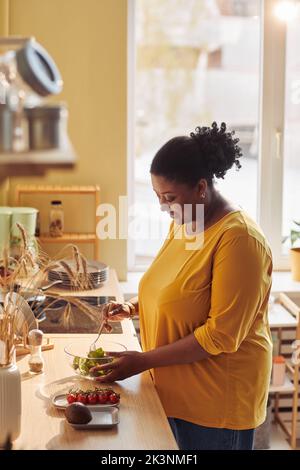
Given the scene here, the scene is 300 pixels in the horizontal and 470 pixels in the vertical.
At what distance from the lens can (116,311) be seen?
2.47 m

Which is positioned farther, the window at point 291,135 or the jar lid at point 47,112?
the window at point 291,135

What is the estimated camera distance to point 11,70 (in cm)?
119

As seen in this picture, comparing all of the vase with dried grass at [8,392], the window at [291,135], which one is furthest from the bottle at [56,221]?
the vase with dried grass at [8,392]

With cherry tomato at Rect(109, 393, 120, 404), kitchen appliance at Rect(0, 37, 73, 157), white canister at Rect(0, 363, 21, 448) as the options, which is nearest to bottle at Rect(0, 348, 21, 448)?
white canister at Rect(0, 363, 21, 448)

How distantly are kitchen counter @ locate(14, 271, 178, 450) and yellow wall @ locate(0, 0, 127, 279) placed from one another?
55.7 inches

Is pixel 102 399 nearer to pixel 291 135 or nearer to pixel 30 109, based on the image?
pixel 30 109

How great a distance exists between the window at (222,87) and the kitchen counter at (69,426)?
1721 mm

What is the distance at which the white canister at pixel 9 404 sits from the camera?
5.94ft

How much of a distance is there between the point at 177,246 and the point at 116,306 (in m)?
0.32

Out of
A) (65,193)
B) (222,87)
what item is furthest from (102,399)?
(222,87)

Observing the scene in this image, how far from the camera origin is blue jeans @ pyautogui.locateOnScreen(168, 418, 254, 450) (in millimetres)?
2160

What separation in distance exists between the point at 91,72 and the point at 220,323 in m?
1.89

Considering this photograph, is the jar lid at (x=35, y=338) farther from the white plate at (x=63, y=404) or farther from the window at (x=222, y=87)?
the window at (x=222, y=87)
